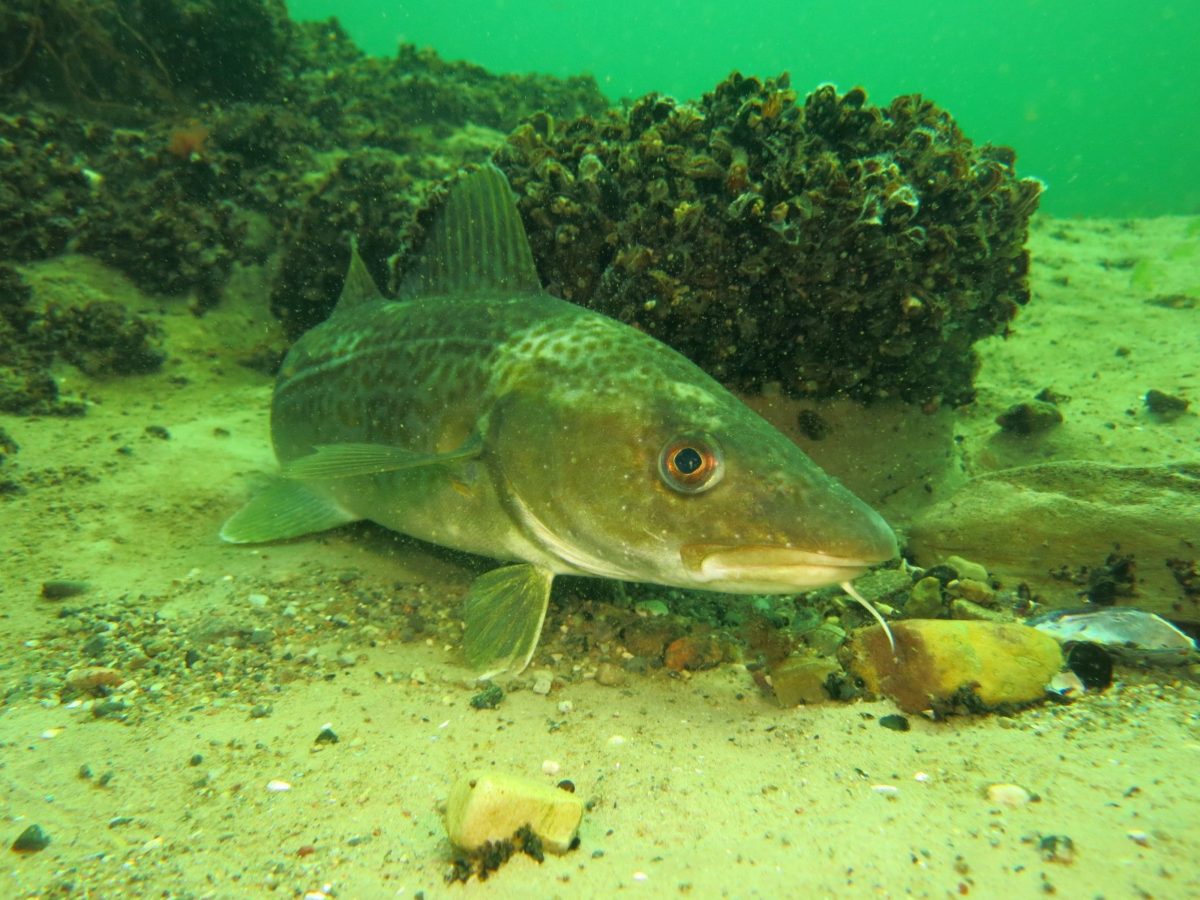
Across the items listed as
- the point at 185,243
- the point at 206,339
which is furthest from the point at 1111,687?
the point at 185,243

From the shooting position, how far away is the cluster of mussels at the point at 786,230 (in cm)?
448

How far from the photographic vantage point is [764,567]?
273 cm

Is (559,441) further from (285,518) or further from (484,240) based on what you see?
(285,518)

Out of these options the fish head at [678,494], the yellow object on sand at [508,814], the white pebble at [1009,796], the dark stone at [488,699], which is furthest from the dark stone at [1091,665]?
the dark stone at [488,699]

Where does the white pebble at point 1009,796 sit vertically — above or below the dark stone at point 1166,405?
below

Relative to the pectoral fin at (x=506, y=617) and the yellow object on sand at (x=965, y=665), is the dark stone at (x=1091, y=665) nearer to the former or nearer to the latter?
the yellow object on sand at (x=965, y=665)

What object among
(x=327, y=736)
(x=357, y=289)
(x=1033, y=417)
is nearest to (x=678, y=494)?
(x=327, y=736)

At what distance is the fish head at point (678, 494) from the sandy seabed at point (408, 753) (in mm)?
735

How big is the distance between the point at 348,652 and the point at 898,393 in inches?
178

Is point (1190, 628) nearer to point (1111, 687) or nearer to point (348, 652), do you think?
point (1111, 687)

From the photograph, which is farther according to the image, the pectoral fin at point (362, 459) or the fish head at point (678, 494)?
the pectoral fin at point (362, 459)

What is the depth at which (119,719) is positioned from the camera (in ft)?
9.62

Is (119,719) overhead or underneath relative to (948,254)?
underneath

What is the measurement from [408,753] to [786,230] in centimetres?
375
